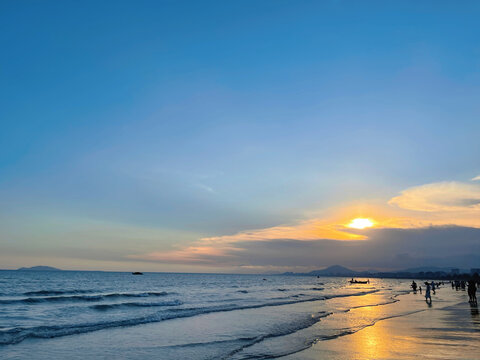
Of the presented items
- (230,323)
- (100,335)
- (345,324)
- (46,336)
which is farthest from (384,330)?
(46,336)

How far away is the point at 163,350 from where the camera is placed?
1580 centimetres

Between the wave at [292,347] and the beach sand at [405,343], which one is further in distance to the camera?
the wave at [292,347]

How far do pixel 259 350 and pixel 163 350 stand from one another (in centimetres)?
423

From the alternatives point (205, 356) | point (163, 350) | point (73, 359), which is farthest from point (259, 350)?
point (73, 359)

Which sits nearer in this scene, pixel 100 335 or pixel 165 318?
pixel 100 335

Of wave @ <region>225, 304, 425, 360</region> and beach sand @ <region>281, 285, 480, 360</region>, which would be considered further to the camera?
wave @ <region>225, 304, 425, 360</region>

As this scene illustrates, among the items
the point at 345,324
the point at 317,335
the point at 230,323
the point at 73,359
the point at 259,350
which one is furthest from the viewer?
the point at 230,323

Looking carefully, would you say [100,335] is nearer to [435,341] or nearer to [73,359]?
[73,359]

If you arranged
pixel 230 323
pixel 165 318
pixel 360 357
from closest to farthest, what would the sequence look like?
pixel 360 357 < pixel 230 323 < pixel 165 318

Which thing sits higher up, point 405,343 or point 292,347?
point 405,343

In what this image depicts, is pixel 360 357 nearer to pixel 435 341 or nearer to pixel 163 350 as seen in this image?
pixel 435 341

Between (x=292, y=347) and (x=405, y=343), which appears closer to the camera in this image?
(x=405, y=343)

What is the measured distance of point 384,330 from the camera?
20.1 metres

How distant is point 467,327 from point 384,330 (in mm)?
4426
